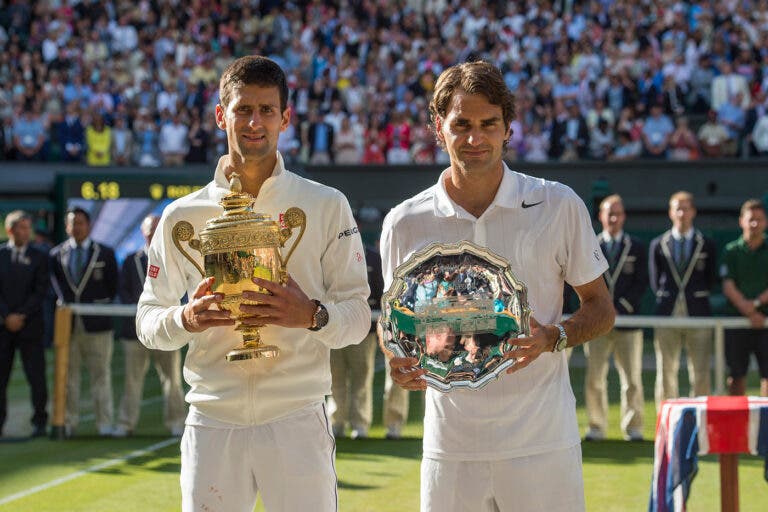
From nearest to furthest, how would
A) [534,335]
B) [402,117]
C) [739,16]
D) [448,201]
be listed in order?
1. [534,335]
2. [448,201]
3. [402,117]
4. [739,16]

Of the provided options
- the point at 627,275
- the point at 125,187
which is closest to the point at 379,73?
the point at 125,187

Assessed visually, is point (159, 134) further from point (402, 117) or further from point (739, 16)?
point (739, 16)

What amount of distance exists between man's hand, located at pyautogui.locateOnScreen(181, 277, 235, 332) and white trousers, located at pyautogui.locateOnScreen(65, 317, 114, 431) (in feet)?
23.9

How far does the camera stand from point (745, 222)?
10242 mm

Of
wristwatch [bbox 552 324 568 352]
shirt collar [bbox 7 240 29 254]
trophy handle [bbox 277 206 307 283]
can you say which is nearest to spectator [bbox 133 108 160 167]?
shirt collar [bbox 7 240 29 254]

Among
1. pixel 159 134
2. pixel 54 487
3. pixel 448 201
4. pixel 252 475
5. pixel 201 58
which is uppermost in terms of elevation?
pixel 201 58

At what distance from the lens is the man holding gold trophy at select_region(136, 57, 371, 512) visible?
3367 mm

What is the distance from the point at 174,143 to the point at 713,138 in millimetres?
8503

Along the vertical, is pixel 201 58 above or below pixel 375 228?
above

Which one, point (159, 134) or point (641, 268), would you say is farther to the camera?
point (159, 134)

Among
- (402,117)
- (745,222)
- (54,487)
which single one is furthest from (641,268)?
(402,117)

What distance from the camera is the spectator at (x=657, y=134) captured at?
1812 cm

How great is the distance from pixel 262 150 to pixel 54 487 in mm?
5416

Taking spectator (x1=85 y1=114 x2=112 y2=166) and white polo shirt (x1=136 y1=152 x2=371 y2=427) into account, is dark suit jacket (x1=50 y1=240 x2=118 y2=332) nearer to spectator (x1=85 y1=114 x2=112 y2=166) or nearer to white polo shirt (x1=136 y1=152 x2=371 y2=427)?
white polo shirt (x1=136 y1=152 x2=371 y2=427)
